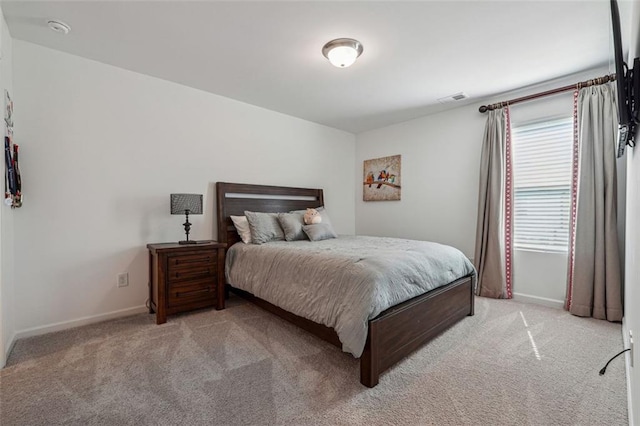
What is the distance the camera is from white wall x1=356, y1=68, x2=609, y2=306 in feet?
10.5

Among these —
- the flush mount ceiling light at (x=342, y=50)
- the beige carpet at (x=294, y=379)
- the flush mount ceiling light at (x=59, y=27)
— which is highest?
the flush mount ceiling light at (x=59, y=27)

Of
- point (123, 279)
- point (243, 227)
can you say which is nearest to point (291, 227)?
point (243, 227)

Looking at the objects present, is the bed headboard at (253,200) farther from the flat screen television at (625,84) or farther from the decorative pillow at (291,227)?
the flat screen television at (625,84)

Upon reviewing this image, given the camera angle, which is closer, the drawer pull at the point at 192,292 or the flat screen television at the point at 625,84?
the flat screen television at the point at 625,84

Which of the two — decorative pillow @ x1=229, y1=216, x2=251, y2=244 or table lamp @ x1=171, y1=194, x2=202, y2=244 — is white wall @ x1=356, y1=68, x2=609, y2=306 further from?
table lamp @ x1=171, y1=194, x2=202, y2=244

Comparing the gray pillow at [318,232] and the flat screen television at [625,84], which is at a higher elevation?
the flat screen television at [625,84]

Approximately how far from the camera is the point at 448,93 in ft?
11.1

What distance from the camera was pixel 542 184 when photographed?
10.6ft

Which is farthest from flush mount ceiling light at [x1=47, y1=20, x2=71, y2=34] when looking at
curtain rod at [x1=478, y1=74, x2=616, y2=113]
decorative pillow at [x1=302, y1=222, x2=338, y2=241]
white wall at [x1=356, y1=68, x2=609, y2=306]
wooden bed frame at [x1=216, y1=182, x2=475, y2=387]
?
curtain rod at [x1=478, y1=74, x2=616, y2=113]

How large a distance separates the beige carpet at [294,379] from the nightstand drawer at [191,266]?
0.48 metres

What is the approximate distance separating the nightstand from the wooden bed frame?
0.40m

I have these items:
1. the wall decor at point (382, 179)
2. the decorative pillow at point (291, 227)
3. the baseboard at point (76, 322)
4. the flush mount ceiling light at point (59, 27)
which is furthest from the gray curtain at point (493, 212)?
the flush mount ceiling light at point (59, 27)

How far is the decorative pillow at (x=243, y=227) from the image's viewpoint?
11.0 ft

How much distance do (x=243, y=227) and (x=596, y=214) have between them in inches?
146
